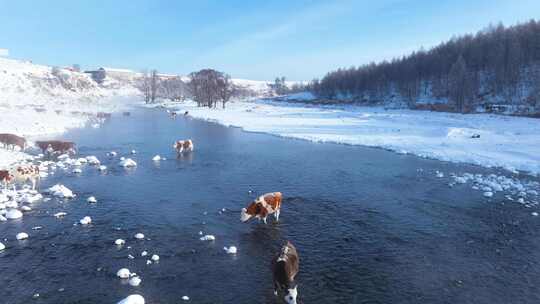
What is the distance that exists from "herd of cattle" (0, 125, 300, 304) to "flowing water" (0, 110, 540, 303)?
0.38 m

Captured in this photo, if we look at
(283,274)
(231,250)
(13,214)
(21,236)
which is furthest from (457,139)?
(21,236)

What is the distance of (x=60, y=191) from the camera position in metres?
16.4

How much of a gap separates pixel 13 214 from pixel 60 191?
292 centimetres

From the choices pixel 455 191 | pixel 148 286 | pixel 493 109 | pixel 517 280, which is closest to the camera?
pixel 148 286

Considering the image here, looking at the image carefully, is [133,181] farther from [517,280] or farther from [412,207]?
[517,280]

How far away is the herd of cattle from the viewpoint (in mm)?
9211

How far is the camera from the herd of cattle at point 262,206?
9211 millimetres

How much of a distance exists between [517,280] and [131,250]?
10.6 m

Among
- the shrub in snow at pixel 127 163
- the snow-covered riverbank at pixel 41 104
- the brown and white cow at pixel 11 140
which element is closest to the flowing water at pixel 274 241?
the shrub in snow at pixel 127 163

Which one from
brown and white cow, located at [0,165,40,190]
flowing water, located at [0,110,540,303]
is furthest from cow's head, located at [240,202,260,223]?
brown and white cow, located at [0,165,40,190]

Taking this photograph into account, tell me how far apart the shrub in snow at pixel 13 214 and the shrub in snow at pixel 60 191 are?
244 centimetres

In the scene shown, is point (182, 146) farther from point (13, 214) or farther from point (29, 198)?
point (13, 214)

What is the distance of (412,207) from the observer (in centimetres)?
1634

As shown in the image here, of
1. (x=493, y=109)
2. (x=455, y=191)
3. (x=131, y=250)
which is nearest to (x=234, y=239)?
(x=131, y=250)
